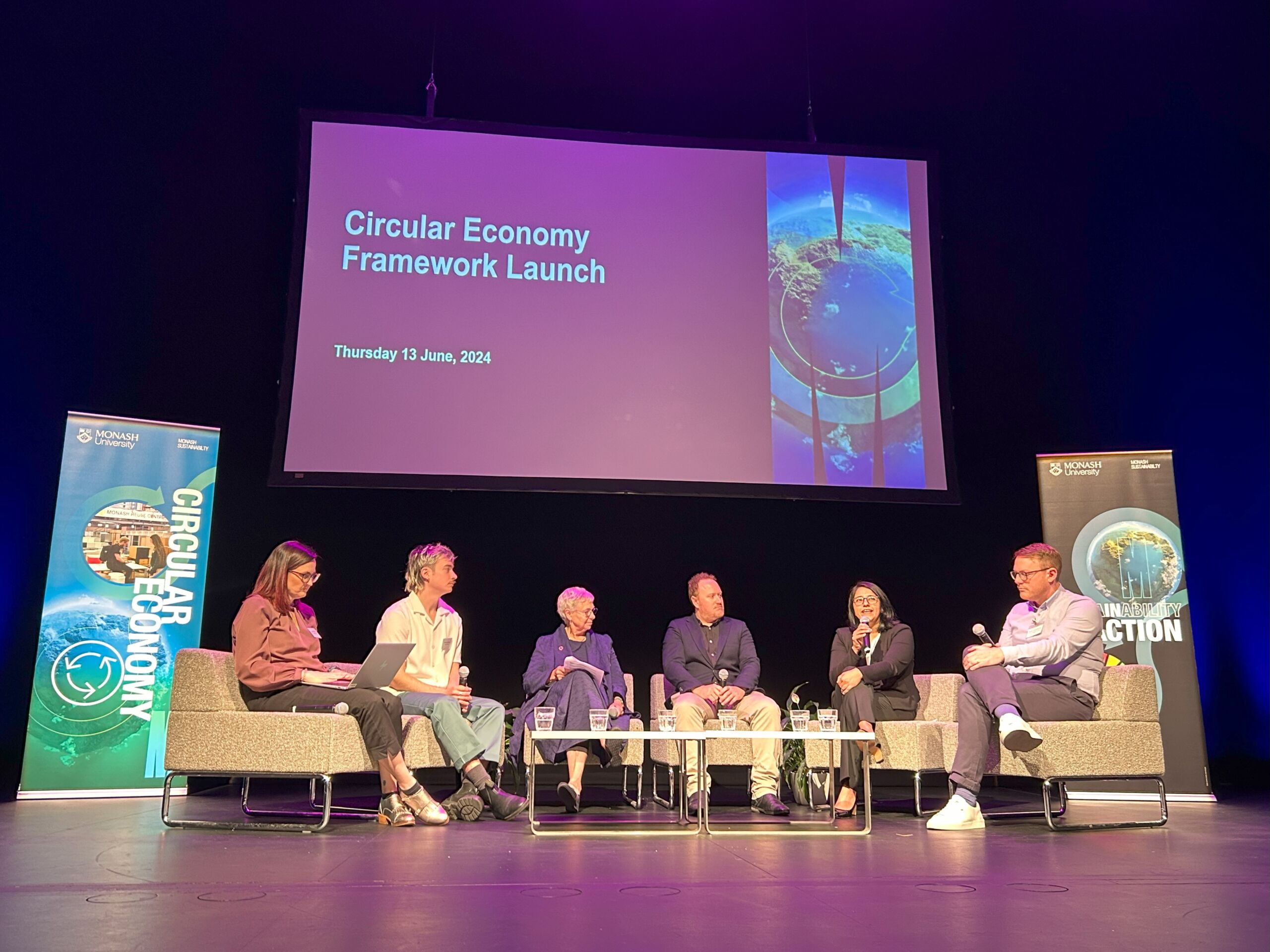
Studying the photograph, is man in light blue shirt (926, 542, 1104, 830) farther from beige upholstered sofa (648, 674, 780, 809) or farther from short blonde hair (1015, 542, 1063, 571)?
beige upholstered sofa (648, 674, 780, 809)

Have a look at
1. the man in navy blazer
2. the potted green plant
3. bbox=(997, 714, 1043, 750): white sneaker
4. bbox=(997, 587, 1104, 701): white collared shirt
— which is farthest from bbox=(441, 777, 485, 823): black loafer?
bbox=(997, 587, 1104, 701): white collared shirt

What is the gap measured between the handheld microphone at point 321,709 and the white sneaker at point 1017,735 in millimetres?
2240

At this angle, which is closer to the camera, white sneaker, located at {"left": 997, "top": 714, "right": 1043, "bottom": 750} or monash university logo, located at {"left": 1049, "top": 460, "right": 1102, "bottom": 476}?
white sneaker, located at {"left": 997, "top": 714, "right": 1043, "bottom": 750}

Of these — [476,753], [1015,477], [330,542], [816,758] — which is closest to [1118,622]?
[1015,477]

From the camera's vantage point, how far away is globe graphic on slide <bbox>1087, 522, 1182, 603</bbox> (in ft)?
16.9

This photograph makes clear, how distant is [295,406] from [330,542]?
0.84m

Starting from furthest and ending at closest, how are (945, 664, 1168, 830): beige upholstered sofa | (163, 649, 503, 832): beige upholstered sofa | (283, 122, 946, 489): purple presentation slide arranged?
1. (283, 122, 946, 489): purple presentation slide
2. (945, 664, 1168, 830): beige upholstered sofa
3. (163, 649, 503, 832): beige upholstered sofa

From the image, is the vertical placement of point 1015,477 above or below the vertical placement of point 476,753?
above

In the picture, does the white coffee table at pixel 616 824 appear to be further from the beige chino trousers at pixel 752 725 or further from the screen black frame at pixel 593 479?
the screen black frame at pixel 593 479

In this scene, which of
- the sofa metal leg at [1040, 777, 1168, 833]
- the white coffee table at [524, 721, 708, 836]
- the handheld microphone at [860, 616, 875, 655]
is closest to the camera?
the white coffee table at [524, 721, 708, 836]

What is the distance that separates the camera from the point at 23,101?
5492mm

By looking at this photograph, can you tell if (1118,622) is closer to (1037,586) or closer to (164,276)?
(1037,586)

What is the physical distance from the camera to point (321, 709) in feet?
12.2

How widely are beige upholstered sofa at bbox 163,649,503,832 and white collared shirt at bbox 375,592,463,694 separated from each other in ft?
1.42
